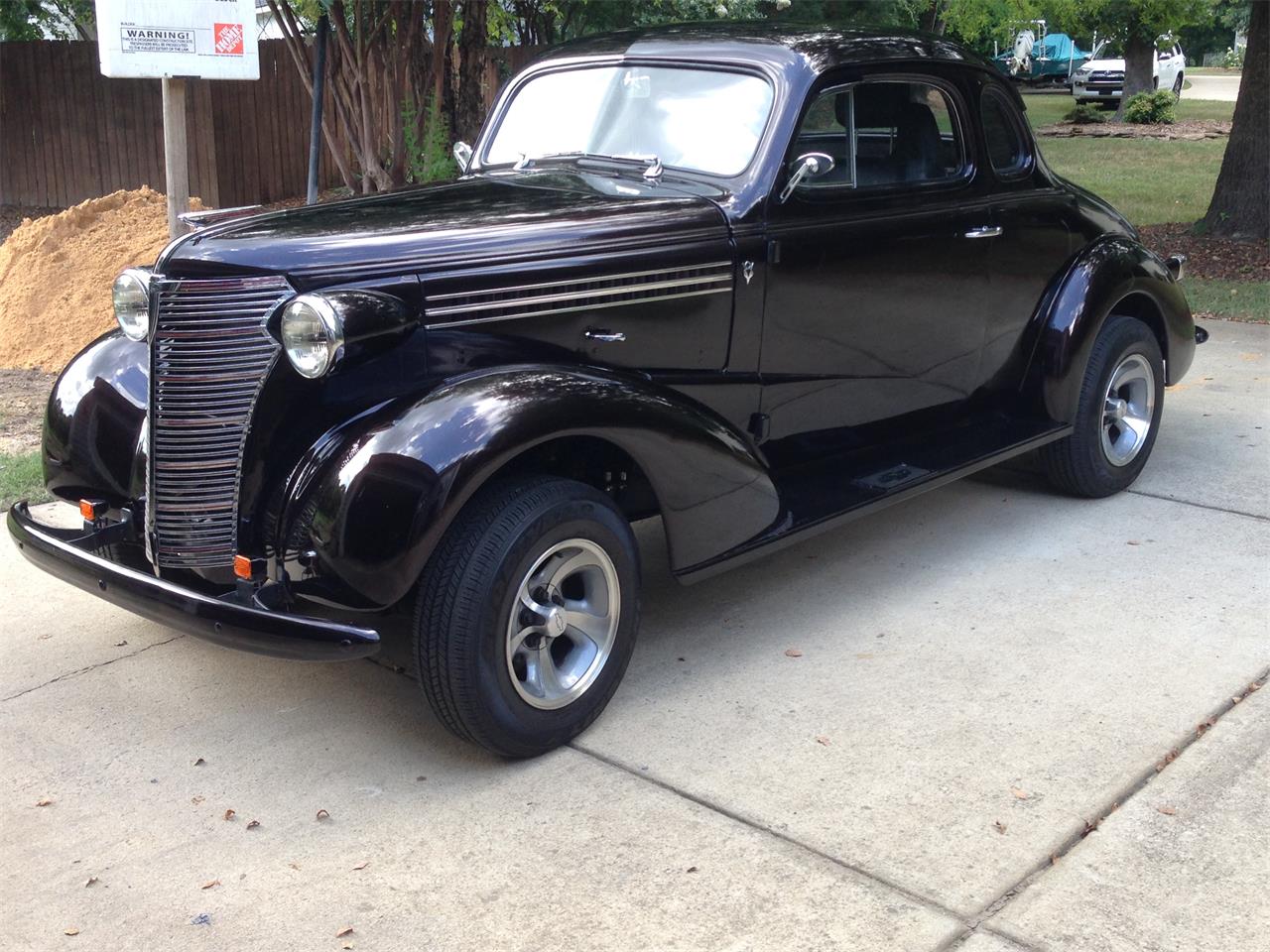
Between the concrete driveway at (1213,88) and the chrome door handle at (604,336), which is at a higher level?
the concrete driveway at (1213,88)

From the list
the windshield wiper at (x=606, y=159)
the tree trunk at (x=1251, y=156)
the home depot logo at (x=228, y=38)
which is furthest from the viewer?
the tree trunk at (x=1251, y=156)

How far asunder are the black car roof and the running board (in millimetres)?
1420

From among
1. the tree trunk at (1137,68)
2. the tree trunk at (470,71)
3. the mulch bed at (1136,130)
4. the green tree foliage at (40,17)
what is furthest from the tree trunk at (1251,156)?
the tree trunk at (1137,68)

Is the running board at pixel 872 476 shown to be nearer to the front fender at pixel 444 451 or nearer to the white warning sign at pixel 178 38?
the front fender at pixel 444 451

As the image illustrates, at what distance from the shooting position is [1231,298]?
9.56 m

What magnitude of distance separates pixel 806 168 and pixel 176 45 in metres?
3.67

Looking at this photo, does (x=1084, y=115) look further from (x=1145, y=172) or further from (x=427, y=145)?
(x=427, y=145)

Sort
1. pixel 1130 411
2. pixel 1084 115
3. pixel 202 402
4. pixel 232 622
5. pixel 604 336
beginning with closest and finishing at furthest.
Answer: pixel 232 622, pixel 202 402, pixel 604 336, pixel 1130 411, pixel 1084 115

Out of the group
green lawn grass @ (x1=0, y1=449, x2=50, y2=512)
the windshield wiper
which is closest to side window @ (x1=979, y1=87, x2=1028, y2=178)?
the windshield wiper

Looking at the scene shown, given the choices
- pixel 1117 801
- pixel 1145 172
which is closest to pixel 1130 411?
pixel 1117 801

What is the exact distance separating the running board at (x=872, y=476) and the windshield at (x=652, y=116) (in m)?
1.13

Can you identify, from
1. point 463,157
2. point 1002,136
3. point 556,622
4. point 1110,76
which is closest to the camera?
point 556,622

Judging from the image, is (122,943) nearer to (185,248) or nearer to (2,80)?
(185,248)

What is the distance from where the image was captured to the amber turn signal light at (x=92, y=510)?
3.93 meters
